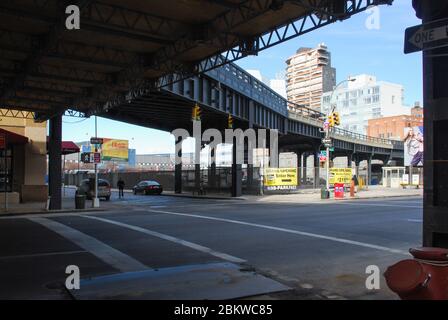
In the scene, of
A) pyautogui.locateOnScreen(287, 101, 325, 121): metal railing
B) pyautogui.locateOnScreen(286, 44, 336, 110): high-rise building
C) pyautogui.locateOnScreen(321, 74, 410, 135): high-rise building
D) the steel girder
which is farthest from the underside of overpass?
pyautogui.locateOnScreen(321, 74, 410, 135): high-rise building

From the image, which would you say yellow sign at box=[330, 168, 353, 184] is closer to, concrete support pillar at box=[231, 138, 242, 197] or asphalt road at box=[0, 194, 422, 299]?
concrete support pillar at box=[231, 138, 242, 197]

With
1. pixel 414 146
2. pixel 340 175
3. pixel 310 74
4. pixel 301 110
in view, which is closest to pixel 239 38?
pixel 340 175

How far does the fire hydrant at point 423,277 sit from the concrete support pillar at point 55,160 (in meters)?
23.1

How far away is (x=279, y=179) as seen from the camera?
42750mm

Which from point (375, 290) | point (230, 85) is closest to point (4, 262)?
point (375, 290)

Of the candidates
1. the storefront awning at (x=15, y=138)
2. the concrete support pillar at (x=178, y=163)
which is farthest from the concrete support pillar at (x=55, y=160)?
the concrete support pillar at (x=178, y=163)

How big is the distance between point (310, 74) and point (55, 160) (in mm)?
68247

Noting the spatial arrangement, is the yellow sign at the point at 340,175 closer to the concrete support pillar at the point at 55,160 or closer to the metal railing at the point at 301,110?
the metal railing at the point at 301,110

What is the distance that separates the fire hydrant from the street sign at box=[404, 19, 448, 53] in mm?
2426

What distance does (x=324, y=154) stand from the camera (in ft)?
121

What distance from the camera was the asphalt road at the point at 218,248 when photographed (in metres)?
8.28

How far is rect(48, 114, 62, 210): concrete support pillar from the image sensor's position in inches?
1019
